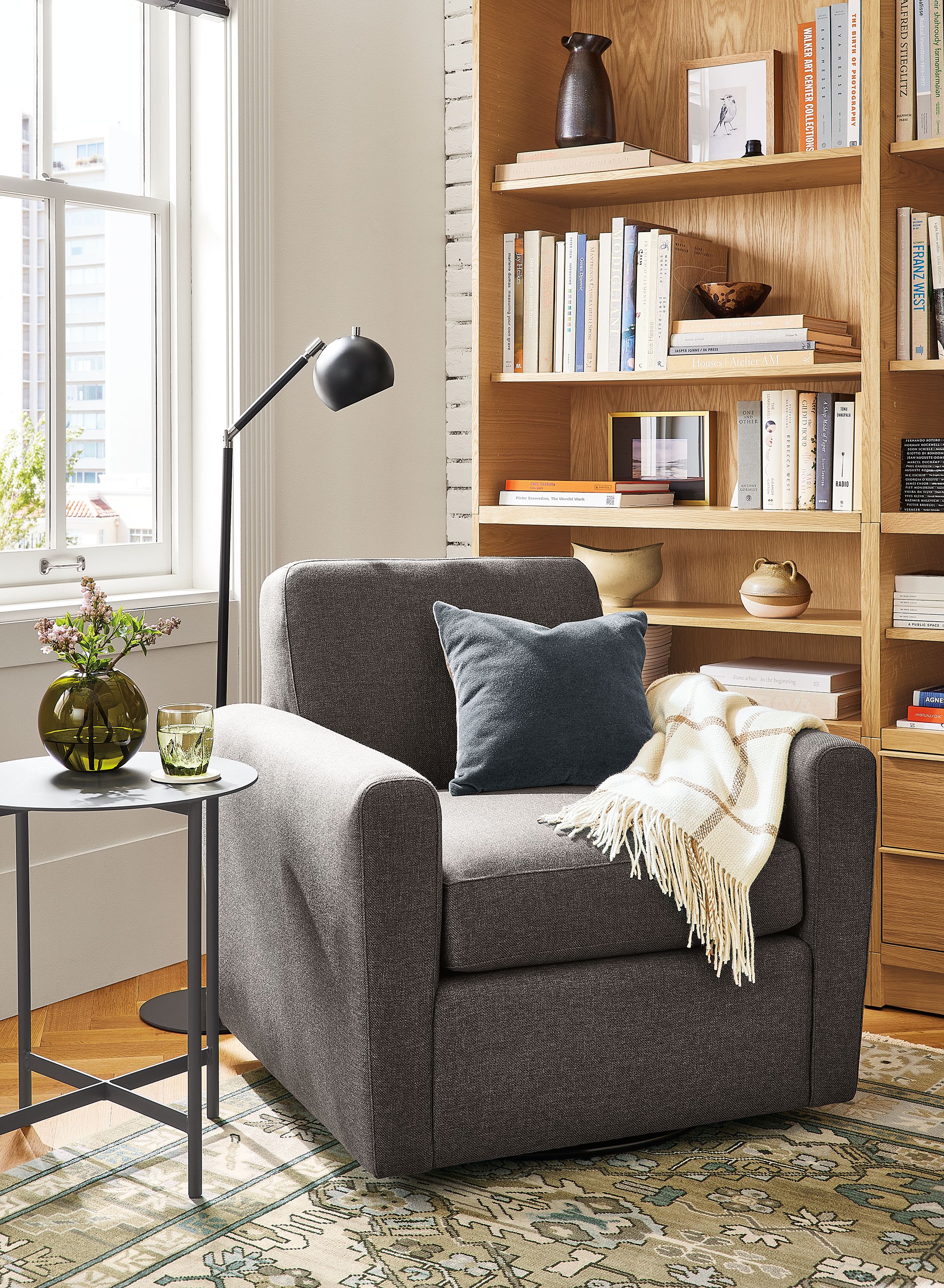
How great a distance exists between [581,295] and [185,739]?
5.41 ft

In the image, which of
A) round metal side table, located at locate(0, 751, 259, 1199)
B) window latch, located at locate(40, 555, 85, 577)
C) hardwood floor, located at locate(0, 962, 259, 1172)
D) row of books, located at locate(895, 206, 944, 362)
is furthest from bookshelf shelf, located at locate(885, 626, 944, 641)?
window latch, located at locate(40, 555, 85, 577)

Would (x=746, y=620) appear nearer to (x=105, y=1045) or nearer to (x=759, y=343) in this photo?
(x=759, y=343)

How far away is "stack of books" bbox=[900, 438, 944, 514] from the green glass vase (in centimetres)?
160

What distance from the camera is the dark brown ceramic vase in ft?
10.3

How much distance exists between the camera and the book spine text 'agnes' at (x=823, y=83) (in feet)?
9.41

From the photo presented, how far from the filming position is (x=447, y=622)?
251cm

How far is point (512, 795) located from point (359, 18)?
2199 millimetres

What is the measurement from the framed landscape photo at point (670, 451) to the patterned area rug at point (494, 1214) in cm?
156

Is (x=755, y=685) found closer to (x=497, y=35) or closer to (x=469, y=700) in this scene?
(x=469, y=700)

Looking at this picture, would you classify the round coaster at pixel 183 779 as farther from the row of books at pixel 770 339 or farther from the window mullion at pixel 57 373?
the row of books at pixel 770 339

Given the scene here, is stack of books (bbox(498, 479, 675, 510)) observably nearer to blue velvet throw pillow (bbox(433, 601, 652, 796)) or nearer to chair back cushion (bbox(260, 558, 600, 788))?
chair back cushion (bbox(260, 558, 600, 788))

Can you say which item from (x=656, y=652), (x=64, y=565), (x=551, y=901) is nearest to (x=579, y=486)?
(x=656, y=652)

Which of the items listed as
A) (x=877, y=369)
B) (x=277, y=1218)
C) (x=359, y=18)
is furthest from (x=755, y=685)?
(x=359, y=18)

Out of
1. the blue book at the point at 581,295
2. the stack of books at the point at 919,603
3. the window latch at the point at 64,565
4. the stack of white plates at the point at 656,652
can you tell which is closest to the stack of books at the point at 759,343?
the blue book at the point at 581,295
